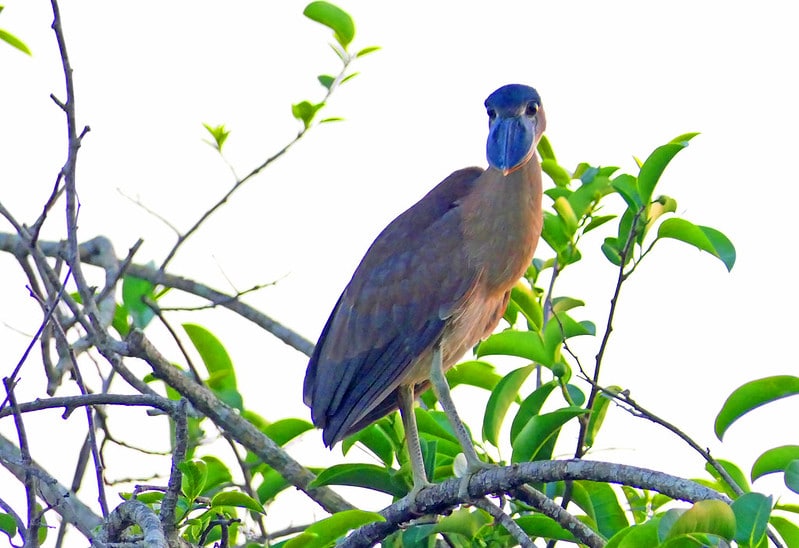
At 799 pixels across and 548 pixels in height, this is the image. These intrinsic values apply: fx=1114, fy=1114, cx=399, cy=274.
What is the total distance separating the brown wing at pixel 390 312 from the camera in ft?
14.6

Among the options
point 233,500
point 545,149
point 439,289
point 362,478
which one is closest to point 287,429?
point 362,478

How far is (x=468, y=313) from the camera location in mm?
4445

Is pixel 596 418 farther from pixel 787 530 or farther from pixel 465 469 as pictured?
pixel 787 530

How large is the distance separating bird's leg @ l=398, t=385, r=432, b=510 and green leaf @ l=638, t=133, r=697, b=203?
1176 millimetres

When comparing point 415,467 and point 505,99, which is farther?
point 505,99

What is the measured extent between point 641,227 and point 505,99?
105cm

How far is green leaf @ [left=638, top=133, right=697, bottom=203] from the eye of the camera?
3.42 m

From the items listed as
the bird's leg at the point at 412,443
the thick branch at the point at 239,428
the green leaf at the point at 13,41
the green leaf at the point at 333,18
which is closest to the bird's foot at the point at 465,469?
the bird's leg at the point at 412,443

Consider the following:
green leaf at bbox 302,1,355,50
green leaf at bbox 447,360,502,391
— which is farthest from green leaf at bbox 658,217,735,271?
green leaf at bbox 302,1,355,50

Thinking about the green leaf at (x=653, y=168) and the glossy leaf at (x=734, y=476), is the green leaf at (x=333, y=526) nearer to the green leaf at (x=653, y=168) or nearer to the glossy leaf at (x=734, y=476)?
the glossy leaf at (x=734, y=476)

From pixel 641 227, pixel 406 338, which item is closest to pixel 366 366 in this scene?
pixel 406 338

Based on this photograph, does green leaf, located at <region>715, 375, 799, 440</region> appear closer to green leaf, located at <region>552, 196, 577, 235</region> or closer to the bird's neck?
green leaf, located at <region>552, 196, 577, 235</region>

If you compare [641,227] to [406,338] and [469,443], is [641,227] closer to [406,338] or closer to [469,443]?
[469,443]

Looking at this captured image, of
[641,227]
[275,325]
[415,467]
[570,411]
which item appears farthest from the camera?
[275,325]
